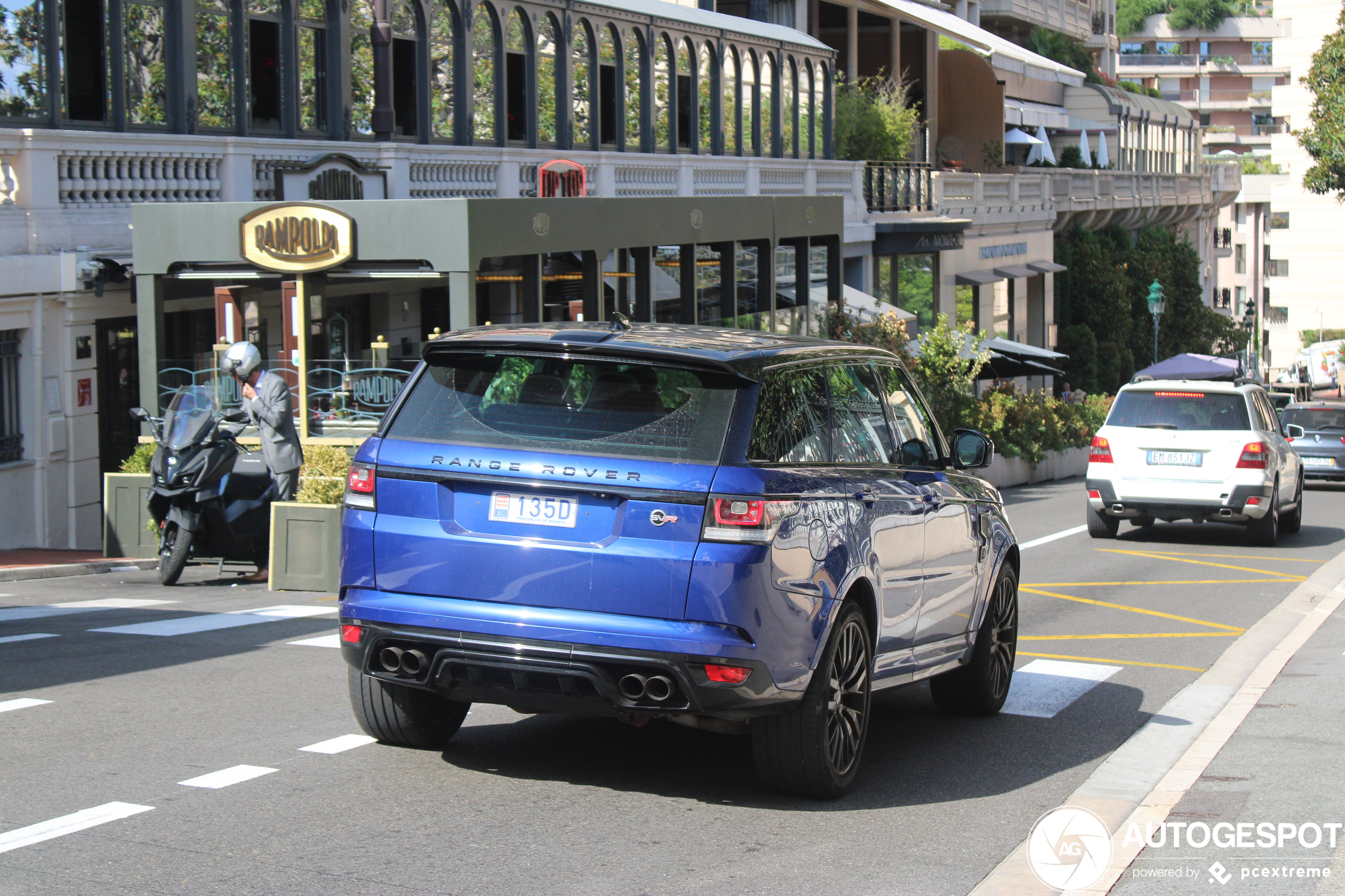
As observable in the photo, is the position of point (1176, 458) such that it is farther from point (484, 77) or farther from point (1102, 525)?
point (484, 77)

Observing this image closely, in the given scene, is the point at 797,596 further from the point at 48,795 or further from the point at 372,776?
the point at 48,795

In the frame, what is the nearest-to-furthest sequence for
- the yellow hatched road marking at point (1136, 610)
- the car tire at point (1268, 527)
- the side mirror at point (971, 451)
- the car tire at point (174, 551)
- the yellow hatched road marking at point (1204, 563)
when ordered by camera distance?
the side mirror at point (971, 451) < the yellow hatched road marking at point (1136, 610) < the car tire at point (174, 551) < the yellow hatched road marking at point (1204, 563) < the car tire at point (1268, 527)

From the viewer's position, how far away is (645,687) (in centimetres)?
594

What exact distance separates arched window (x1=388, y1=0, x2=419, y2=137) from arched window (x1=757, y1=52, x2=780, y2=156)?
12574 mm

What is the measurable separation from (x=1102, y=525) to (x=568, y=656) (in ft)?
44.8

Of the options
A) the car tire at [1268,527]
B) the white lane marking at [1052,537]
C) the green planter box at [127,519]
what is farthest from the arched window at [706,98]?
the green planter box at [127,519]

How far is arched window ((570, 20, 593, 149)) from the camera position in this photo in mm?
28875

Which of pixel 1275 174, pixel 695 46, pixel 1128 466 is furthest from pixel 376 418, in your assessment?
pixel 1275 174

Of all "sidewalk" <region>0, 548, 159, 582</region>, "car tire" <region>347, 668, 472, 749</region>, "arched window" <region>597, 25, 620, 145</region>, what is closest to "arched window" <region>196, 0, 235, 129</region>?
"sidewalk" <region>0, 548, 159, 582</region>

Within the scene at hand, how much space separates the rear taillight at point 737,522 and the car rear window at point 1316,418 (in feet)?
83.3

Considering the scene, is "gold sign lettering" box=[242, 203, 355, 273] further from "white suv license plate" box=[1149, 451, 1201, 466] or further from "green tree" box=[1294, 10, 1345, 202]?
"green tree" box=[1294, 10, 1345, 202]

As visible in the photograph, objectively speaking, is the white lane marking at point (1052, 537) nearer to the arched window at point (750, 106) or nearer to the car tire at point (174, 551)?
the car tire at point (174, 551)

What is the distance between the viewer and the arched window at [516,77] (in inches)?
1065

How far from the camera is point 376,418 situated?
15102mm
